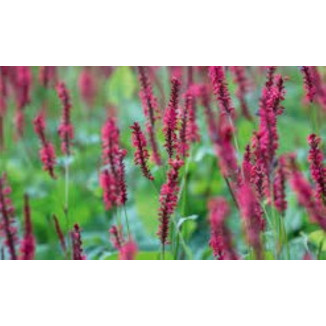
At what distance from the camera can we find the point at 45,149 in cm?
185

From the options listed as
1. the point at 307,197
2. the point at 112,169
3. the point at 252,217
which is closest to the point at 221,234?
the point at 252,217

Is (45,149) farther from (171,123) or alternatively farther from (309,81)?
(309,81)

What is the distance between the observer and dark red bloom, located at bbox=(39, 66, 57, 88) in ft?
6.16

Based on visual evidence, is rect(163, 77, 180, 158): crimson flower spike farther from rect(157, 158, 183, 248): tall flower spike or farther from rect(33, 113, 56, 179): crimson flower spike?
rect(33, 113, 56, 179): crimson flower spike

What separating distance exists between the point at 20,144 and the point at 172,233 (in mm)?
→ 495

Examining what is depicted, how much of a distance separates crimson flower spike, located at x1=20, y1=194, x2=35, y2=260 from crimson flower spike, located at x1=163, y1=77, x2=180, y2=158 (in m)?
0.36

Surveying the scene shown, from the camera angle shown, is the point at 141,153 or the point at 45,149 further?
the point at 45,149

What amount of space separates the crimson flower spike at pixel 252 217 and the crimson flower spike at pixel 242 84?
221 mm

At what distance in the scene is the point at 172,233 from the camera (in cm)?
172

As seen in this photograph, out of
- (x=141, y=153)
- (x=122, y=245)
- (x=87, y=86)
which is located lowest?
(x=122, y=245)

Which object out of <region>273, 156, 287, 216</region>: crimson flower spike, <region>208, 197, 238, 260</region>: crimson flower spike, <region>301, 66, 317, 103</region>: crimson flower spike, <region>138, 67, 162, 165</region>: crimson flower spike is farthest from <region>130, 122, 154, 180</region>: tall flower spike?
<region>301, 66, 317, 103</region>: crimson flower spike

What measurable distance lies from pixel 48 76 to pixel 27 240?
0.39 meters

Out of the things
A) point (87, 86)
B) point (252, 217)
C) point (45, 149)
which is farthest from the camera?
point (87, 86)
